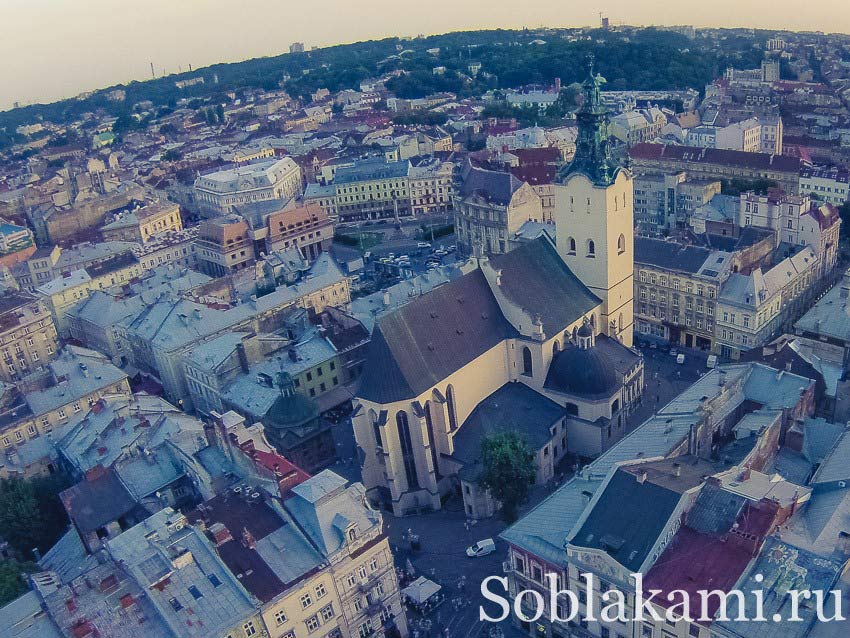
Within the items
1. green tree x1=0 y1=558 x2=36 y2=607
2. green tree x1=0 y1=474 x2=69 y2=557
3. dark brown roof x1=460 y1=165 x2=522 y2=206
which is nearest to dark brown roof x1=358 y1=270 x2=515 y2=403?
green tree x1=0 y1=558 x2=36 y2=607

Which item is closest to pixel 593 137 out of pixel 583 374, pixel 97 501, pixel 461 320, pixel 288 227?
pixel 461 320

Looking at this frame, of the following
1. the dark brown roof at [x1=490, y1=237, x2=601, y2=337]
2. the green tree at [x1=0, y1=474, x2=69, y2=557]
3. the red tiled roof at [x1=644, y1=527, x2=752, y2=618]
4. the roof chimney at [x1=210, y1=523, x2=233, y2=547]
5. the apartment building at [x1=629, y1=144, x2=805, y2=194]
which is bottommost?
the green tree at [x1=0, y1=474, x2=69, y2=557]

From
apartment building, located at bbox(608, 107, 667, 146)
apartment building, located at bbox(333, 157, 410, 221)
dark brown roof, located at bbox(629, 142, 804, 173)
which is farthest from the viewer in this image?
apartment building, located at bbox(608, 107, 667, 146)

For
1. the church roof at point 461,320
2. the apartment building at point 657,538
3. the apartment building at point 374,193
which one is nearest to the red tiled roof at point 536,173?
the apartment building at point 374,193

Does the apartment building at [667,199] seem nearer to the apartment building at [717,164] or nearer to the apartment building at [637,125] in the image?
the apartment building at [717,164]

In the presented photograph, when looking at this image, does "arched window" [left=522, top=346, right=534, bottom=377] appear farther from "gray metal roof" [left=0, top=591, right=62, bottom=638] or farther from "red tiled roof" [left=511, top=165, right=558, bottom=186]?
"red tiled roof" [left=511, top=165, right=558, bottom=186]

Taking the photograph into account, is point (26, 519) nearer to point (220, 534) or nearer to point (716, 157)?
point (220, 534)

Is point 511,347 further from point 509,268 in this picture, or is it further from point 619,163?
point 619,163

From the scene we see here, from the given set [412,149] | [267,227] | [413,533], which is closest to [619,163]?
[413,533]
